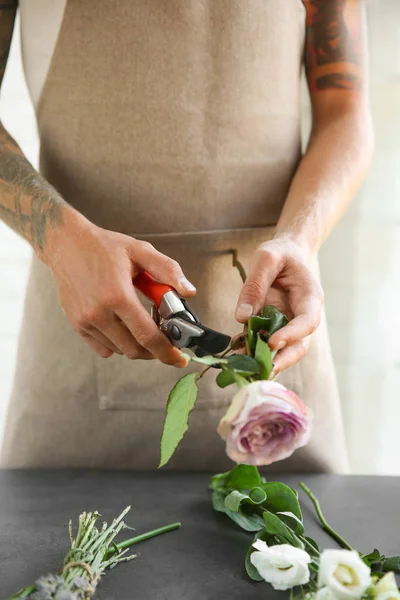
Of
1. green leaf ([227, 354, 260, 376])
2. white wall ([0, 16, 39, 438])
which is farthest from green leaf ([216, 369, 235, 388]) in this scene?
white wall ([0, 16, 39, 438])

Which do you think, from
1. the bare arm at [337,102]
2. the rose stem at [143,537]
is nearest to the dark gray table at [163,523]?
the rose stem at [143,537]

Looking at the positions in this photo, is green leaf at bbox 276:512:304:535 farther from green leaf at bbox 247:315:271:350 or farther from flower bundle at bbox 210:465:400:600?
green leaf at bbox 247:315:271:350

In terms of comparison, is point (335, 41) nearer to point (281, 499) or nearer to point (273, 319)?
point (273, 319)

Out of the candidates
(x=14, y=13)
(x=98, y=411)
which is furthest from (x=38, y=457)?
(x=14, y=13)

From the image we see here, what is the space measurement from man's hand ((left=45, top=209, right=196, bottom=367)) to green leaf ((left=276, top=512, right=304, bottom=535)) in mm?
208

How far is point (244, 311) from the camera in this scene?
0.82 meters

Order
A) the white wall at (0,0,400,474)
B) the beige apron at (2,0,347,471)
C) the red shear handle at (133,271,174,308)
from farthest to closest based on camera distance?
the white wall at (0,0,400,474) → the beige apron at (2,0,347,471) → the red shear handle at (133,271,174,308)

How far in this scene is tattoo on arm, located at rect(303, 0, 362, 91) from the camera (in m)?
1.21

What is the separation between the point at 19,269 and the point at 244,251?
3.33 feet

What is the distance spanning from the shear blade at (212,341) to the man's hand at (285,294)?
0.05 meters

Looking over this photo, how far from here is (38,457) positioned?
3.69 feet

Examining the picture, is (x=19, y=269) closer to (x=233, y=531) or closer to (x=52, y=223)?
(x=52, y=223)

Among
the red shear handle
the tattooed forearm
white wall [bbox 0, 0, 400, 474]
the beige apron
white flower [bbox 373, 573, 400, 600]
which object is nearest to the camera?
white flower [bbox 373, 573, 400, 600]

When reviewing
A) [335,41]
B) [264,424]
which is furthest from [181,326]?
[335,41]
